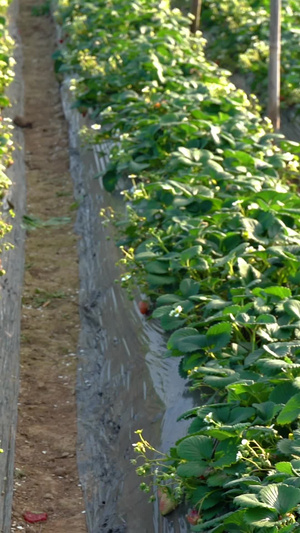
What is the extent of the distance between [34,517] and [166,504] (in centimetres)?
76

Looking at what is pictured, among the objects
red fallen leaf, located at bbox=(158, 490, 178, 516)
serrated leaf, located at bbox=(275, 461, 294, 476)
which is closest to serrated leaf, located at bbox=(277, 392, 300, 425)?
serrated leaf, located at bbox=(275, 461, 294, 476)

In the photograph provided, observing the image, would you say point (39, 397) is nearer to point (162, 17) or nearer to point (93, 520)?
point (93, 520)

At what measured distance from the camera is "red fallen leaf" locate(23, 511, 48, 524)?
3.75 metres

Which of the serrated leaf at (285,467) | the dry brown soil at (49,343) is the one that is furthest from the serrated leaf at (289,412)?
the dry brown soil at (49,343)

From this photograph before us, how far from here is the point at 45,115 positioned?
8.50m

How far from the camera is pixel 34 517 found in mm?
3764

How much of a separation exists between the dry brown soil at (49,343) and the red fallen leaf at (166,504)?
0.60 m

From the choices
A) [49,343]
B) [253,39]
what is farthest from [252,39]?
[49,343]

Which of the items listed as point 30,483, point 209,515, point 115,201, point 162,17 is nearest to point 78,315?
point 115,201

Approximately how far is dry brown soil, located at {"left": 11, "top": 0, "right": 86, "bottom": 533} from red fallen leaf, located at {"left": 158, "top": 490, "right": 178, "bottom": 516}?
0.60 m

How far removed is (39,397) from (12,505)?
91cm

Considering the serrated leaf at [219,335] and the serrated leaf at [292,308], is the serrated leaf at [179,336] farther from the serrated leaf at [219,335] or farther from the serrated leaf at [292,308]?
the serrated leaf at [292,308]

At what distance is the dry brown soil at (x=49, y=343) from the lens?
3.97m

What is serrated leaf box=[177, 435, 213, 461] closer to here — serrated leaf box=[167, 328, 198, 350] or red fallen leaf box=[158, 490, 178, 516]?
red fallen leaf box=[158, 490, 178, 516]
